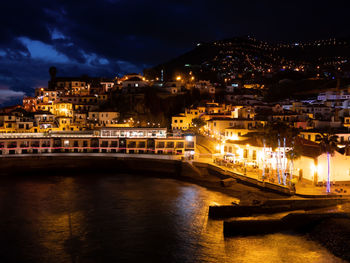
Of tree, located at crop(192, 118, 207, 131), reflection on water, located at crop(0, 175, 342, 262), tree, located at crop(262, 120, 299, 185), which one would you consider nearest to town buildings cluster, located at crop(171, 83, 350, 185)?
tree, located at crop(192, 118, 207, 131)

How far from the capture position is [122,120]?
A: 217 ft

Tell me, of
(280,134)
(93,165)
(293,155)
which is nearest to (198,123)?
(93,165)

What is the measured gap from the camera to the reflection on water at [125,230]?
17859 millimetres

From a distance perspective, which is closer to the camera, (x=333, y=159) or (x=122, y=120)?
(x=333, y=159)

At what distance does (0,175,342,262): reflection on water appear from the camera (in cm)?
1786

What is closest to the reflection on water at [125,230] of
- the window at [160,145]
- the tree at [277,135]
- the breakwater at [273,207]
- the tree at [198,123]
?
the breakwater at [273,207]

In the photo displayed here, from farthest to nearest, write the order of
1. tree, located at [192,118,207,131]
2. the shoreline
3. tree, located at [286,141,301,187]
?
tree, located at [192,118,207,131], the shoreline, tree, located at [286,141,301,187]

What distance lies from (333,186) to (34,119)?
59.2m

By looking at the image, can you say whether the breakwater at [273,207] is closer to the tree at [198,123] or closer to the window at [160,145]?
the window at [160,145]

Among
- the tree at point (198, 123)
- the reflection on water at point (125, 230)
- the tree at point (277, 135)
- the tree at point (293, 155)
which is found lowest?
the reflection on water at point (125, 230)

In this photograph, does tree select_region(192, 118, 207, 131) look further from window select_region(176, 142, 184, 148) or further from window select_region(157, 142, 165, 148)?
window select_region(157, 142, 165, 148)

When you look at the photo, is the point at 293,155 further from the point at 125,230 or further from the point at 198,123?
the point at 198,123

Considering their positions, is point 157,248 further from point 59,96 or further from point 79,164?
point 59,96

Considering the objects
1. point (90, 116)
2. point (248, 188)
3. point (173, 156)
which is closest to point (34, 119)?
point (90, 116)
